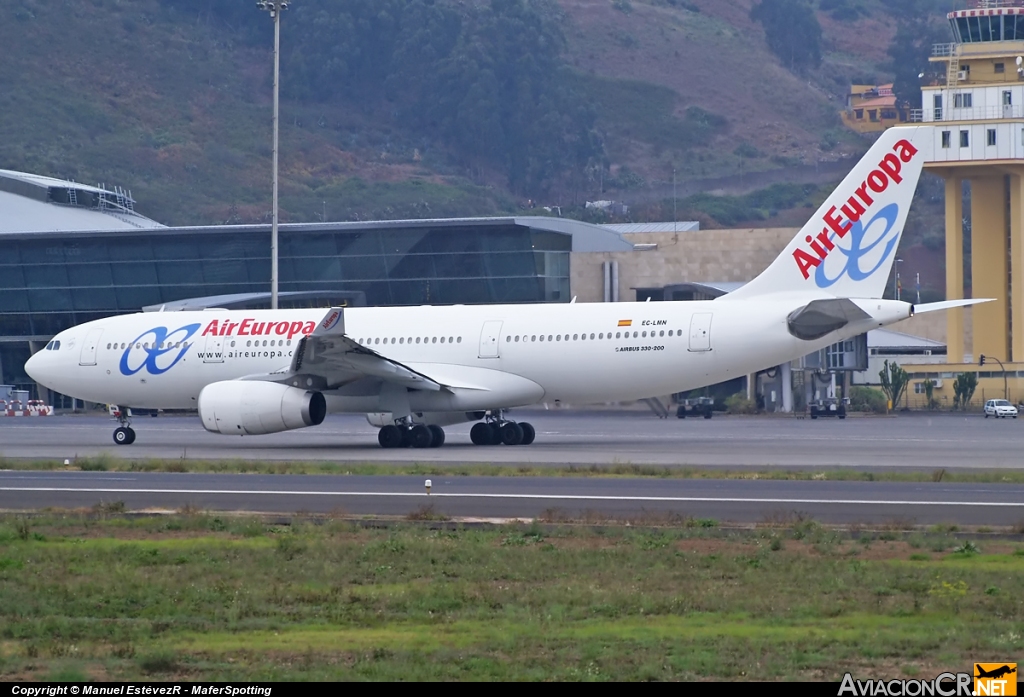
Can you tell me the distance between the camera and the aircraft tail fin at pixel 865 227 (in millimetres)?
30688

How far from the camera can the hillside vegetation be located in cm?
13062

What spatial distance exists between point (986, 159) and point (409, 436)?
4312 centimetres

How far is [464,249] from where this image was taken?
5897 centimetres

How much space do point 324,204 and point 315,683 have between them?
116 m

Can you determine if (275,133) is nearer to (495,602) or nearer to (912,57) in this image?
(495,602)

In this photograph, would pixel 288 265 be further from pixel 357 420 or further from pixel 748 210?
pixel 748 210

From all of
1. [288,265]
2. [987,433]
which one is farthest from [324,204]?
[987,433]

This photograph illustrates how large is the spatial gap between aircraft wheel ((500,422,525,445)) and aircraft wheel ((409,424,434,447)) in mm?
2023

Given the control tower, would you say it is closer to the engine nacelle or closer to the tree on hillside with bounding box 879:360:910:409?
the tree on hillside with bounding box 879:360:910:409

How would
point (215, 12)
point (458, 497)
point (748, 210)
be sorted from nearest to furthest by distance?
1. point (458, 497)
2. point (748, 210)
3. point (215, 12)

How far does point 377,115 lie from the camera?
149750mm

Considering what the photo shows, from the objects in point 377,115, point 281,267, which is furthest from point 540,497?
point 377,115

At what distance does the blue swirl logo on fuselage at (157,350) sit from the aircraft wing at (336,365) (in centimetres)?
388

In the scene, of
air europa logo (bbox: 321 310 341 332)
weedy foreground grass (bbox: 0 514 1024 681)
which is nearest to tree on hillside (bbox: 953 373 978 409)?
air europa logo (bbox: 321 310 341 332)
